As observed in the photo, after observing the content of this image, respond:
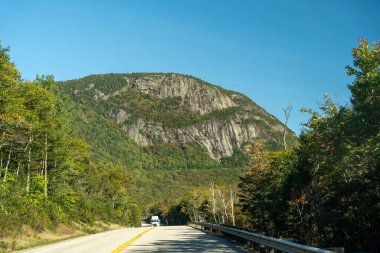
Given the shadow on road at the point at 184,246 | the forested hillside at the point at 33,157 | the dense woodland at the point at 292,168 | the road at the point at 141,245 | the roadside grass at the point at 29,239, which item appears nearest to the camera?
the shadow on road at the point at 184,246

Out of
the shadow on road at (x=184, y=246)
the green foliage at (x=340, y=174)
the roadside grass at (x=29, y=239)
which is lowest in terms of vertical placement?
the shadow on road at (x=184, y=246)

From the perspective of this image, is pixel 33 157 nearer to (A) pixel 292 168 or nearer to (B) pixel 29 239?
(B) pixel 29 239

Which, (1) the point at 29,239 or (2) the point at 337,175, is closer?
(1) the point at 29,239

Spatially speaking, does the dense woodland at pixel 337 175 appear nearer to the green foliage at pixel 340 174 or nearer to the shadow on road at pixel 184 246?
the green foliage at pixel 340 174

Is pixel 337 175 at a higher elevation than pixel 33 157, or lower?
lower

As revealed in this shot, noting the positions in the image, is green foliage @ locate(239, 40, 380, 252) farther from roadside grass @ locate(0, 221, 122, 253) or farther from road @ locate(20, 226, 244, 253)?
roadside grass @ locate(0, 221, 122, 253)

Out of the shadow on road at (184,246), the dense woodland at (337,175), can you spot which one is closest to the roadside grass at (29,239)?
the shadow on road at (184,246)

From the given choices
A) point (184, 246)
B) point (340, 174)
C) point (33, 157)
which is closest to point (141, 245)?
point (184, 246)

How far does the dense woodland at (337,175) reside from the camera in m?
18.8

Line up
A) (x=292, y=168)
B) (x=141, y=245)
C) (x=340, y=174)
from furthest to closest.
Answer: (x=292, y=168) → (x=340, y=174) → (x=141, y=245)

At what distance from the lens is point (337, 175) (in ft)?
85.0

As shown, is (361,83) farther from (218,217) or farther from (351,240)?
(218,217)

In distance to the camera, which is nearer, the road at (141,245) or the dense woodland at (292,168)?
the road at (141,245)

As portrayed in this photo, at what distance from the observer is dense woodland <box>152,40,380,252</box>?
61.6ft
